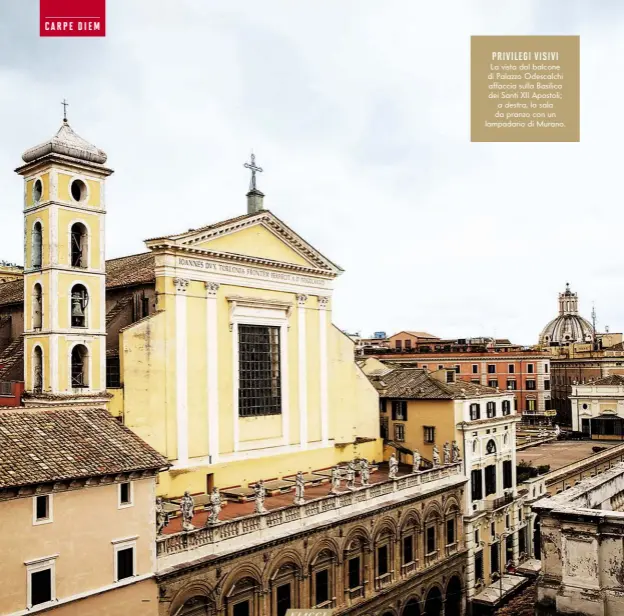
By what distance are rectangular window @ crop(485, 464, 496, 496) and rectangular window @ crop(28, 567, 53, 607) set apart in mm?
27806

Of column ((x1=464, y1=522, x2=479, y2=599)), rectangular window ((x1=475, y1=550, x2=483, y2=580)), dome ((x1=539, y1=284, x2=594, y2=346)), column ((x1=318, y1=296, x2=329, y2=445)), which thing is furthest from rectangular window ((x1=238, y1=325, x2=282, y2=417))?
dome ((x1=539, y1=284, x2=594, y2=346))

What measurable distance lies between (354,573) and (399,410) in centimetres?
1351

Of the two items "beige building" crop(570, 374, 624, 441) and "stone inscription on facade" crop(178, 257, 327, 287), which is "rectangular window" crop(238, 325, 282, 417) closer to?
"stone inscription on facade" crop(178, 257, 327, 287)

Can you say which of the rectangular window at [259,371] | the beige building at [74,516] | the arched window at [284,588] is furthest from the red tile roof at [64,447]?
the rectangular window at [259,371]

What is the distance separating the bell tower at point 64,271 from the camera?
2727cm

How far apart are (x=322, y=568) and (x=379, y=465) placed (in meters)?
13.2

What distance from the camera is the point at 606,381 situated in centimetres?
7938

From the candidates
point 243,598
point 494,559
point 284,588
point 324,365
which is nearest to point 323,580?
point 284,588

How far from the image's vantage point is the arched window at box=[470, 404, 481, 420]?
137 feet

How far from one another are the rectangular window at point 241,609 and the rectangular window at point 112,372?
10.0 m

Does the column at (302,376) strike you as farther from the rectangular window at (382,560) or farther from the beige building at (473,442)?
the beige building at (473,442)

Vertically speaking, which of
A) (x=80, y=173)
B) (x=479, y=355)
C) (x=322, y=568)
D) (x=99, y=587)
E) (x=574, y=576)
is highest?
(x=80, y=173)

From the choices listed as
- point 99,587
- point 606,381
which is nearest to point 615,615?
point 99,587

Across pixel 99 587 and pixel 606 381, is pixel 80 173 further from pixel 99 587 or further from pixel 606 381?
pixel 606 381
